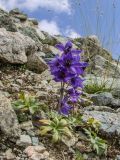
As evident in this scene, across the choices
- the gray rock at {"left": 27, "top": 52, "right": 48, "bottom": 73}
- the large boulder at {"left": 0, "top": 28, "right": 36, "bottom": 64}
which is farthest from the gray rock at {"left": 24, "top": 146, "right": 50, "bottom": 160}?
the gray rock at {"left": 27, "top": 52, "right": 48, "bottom": 73}

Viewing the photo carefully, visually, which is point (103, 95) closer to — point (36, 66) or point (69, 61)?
point (36, 66)

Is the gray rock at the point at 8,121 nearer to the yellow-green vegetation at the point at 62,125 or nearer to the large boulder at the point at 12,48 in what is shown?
the yellow-green vegetation at the point at 62,125

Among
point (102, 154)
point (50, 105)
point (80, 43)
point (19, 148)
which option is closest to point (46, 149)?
point (19, 148)

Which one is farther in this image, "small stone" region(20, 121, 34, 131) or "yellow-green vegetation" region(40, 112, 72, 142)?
"small stone" region(20, 121, 34, 131)

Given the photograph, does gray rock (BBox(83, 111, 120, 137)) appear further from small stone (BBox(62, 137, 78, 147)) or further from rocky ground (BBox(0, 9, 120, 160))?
small stone (BBox(62, 137, 78, 147))

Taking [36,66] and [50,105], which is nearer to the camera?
[50,105]

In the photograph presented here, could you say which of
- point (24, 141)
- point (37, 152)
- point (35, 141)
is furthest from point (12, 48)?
point (37, 152)
